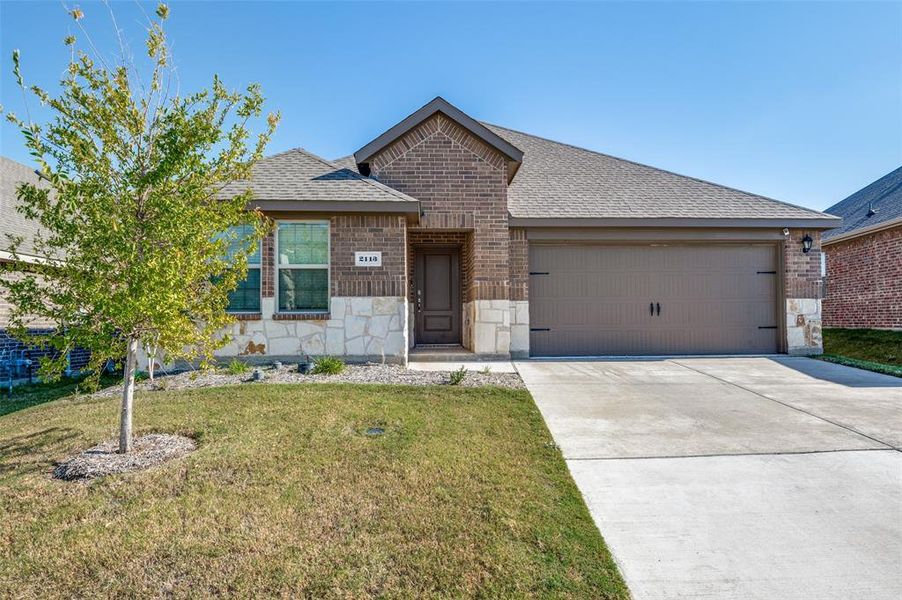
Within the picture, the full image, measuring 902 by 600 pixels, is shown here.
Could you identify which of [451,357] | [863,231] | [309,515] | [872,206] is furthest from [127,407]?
[872,206]

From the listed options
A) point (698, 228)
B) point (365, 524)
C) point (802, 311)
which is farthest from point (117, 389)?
point (802, 311)

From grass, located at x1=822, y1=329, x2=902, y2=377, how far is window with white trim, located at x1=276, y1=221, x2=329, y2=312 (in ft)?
33.7

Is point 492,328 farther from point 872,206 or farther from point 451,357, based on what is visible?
point 872,206

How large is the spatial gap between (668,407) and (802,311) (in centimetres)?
669

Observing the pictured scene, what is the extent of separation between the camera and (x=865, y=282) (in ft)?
43.1

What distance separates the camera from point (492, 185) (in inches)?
366

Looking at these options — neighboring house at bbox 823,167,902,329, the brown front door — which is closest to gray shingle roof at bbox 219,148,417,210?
the brown front door

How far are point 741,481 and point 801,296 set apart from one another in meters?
8.51

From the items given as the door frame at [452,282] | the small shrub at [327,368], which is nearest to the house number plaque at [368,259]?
the small shrub at [327,368]

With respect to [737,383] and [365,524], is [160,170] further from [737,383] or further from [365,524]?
[737,383]

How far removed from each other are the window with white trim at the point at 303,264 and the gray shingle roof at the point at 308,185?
1.73 ft

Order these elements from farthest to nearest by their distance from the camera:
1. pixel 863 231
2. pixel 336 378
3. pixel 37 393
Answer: pixel 863 231
pixel 37 393
pixel 336 378

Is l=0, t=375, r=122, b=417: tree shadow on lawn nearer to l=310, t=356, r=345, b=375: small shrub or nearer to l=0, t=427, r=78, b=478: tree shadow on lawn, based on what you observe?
l=0, t=427, r=78, b=478: tree shadow on lawn

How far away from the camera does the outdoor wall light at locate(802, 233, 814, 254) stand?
981 cm
